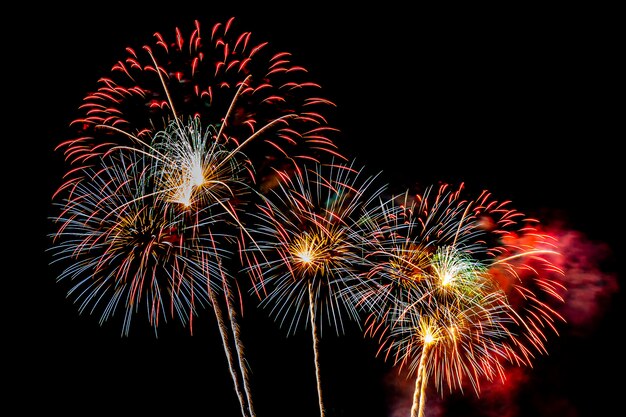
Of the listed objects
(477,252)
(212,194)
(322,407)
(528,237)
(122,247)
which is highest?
(528,237)

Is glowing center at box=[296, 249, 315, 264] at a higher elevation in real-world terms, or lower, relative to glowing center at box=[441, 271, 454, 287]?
lower

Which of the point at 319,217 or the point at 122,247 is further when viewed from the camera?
the point at 319,217

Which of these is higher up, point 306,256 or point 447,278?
point 447,278

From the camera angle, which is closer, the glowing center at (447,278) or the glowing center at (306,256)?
the glowing center at (306,256)

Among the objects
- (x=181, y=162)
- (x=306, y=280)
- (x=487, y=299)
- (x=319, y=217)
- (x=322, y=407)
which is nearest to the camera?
(x=181, y=162)

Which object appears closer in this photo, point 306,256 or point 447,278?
point 306,256

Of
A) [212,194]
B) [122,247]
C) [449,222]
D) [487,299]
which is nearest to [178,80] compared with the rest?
[212,194]

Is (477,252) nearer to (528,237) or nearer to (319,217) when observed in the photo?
(528,237)

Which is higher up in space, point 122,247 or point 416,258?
point 416,258

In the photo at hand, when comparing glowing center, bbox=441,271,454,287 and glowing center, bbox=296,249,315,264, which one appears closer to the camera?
glowing center, bbox=296,249,315,264

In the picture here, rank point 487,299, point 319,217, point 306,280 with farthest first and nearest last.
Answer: point 487,299, point 306,280, point 319,217

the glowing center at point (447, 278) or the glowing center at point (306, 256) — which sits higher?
the glowing center at point (447, 278)
